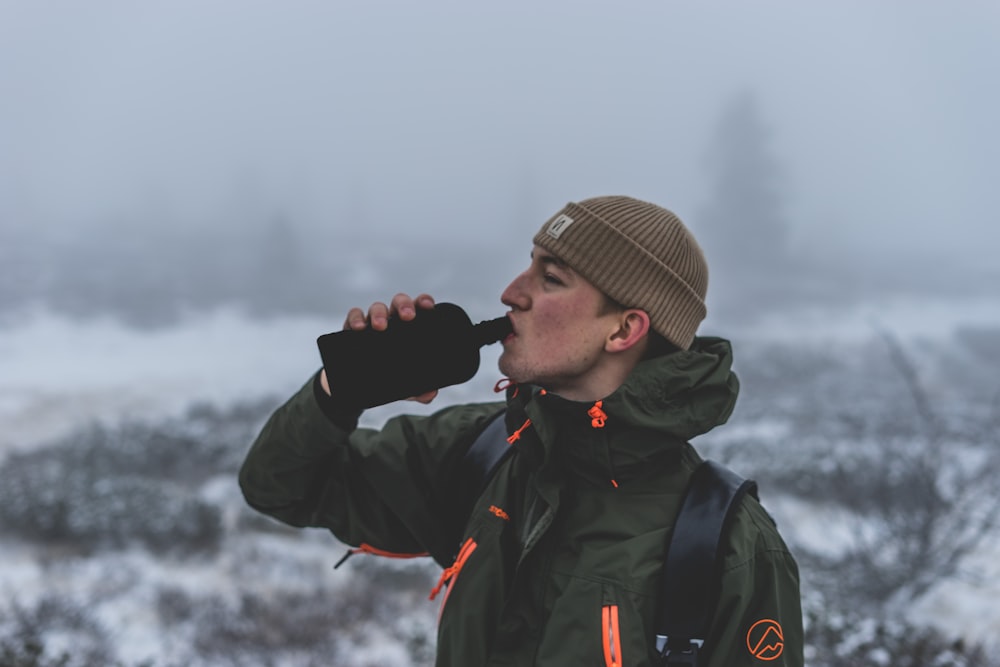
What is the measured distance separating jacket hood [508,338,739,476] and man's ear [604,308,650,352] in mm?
77

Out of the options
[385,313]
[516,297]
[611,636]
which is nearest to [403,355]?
[385,313]

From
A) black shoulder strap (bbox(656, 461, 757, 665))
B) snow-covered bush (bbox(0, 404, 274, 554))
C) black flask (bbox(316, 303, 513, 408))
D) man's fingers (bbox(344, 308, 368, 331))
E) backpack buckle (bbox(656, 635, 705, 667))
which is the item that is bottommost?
snow-covered bush (bbox(0, 404, 274, 554))

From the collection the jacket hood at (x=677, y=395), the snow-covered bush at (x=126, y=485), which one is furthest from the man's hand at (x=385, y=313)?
the snow-covered bush at (x=126, y=485)

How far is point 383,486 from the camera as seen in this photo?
199cm

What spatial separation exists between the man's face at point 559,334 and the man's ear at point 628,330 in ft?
0.05

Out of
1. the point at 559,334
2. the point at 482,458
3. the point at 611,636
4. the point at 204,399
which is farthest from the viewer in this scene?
the point at 204,399

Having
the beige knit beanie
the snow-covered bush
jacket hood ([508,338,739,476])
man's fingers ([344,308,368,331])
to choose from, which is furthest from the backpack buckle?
the snow-covered bush

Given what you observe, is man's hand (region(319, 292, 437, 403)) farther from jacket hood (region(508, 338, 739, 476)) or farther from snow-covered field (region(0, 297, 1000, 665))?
snow-covered field (region(0, 297, 1000, 665))

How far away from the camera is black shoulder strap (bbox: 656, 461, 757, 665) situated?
1445 mm

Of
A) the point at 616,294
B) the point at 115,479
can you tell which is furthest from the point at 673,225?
the point at 115,479

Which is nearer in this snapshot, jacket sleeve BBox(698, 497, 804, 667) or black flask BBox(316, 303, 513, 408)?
jacket sleeve BBox(698, 497, 804, 667)

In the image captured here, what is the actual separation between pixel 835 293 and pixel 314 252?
3348cm

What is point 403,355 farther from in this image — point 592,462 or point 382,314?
point 592,462

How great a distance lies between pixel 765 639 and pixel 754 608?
64mm
